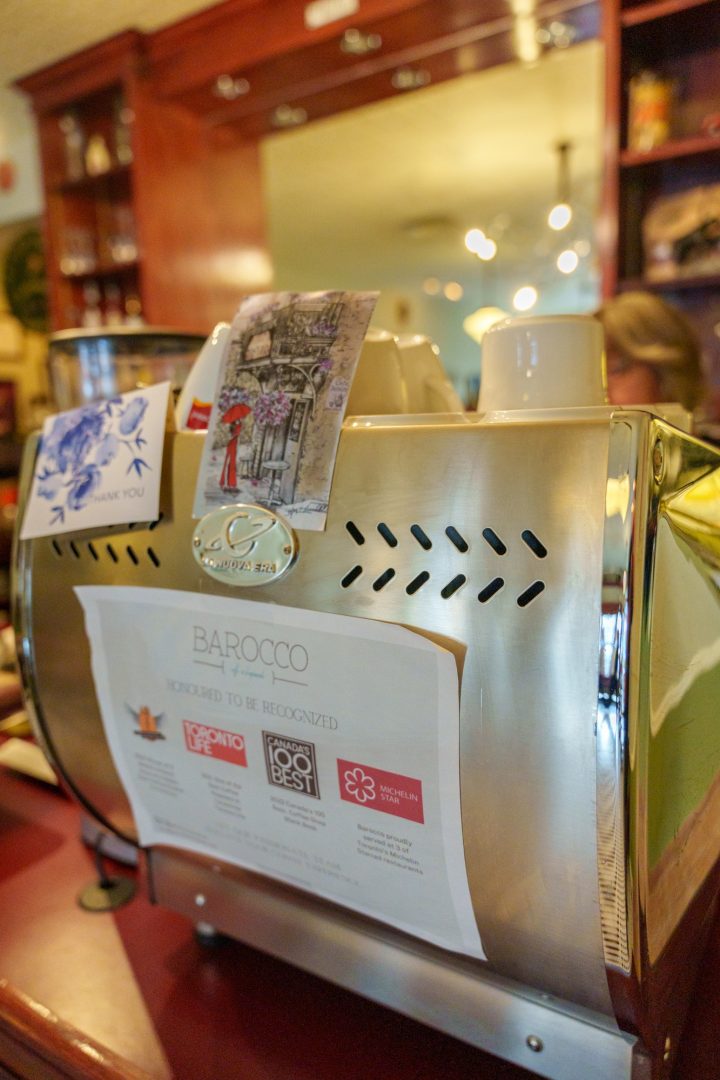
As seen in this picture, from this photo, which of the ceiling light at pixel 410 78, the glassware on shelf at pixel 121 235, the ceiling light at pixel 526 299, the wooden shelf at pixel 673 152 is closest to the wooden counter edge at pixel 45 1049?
the ceiling light at pixel 526 299

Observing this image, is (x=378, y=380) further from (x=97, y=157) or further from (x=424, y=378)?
(x=97, y=157)

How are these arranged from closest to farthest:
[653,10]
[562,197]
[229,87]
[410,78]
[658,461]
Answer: [658,461], [653,10], [410,78], [229,87], [562,197]

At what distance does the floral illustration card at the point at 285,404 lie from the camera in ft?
1.26

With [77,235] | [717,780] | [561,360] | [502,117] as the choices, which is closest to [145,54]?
[77,235]

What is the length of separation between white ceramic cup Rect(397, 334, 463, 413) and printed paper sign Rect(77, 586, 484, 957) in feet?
0.60

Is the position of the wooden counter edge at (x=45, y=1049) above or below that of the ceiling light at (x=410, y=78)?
below

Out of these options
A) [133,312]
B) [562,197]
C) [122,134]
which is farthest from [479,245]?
[562,197]

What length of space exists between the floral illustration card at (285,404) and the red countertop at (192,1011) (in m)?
0.31

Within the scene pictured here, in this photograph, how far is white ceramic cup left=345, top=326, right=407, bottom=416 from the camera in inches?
16.6

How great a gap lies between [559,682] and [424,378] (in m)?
0.25

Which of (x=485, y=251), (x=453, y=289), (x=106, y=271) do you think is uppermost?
(x=453, y=289)

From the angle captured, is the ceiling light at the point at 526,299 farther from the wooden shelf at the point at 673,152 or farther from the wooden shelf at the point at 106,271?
the wooden shelf at the point at 106,271

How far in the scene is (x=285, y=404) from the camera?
406 millimetres

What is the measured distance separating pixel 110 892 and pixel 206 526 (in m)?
0.36
